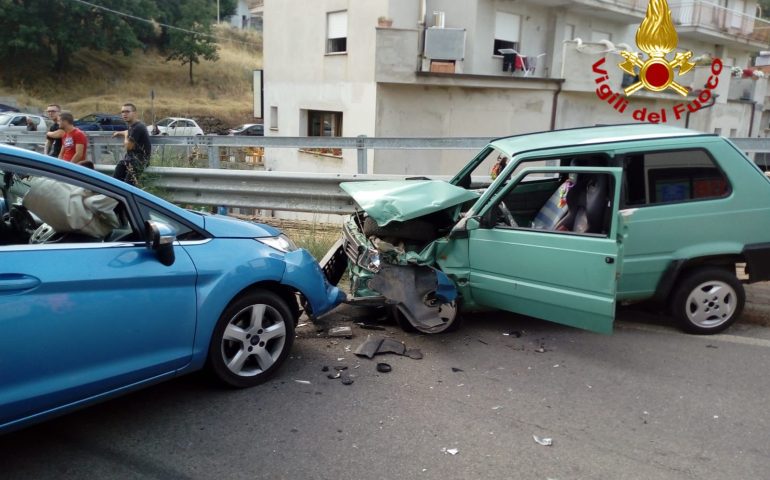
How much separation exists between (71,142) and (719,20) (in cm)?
3090

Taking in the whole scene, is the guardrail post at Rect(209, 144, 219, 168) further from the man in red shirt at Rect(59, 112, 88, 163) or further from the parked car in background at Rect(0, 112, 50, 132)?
the parked car in background at Rect(0, 112, 50, 132)

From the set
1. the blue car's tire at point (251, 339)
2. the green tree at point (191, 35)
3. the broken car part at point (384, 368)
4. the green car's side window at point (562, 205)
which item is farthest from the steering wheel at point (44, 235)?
the green tree at point (191, 35)

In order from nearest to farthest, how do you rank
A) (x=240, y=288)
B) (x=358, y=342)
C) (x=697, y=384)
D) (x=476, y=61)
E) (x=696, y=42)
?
(x=240, y=288) → (x=697, y=384) → (x=358, y=342) → (x=476, y=61) → (x=696, y=42)

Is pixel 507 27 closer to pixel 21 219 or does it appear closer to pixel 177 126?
pixel 21 219

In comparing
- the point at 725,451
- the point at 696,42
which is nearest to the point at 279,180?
the point at 725,451

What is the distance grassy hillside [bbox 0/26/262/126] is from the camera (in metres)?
41.6

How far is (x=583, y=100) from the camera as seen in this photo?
2217cm

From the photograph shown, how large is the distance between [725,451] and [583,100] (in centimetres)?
2042

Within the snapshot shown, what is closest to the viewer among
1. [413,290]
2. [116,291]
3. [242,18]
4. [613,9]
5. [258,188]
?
[116,291]

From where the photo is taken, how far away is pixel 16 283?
2932 mm

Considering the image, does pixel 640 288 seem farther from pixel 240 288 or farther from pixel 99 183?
pixel 99 183

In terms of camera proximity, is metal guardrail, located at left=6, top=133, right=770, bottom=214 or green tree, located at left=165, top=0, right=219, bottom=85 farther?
green tree, located at left=165, top=0, right=219, bottom=85

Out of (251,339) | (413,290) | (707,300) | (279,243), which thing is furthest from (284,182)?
(707,300)

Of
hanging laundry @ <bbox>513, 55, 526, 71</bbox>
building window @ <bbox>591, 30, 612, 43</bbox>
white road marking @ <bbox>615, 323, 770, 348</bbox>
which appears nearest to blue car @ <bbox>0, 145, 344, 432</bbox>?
white road marking @ <bbox>615, 323, 770, 348</bbox>
